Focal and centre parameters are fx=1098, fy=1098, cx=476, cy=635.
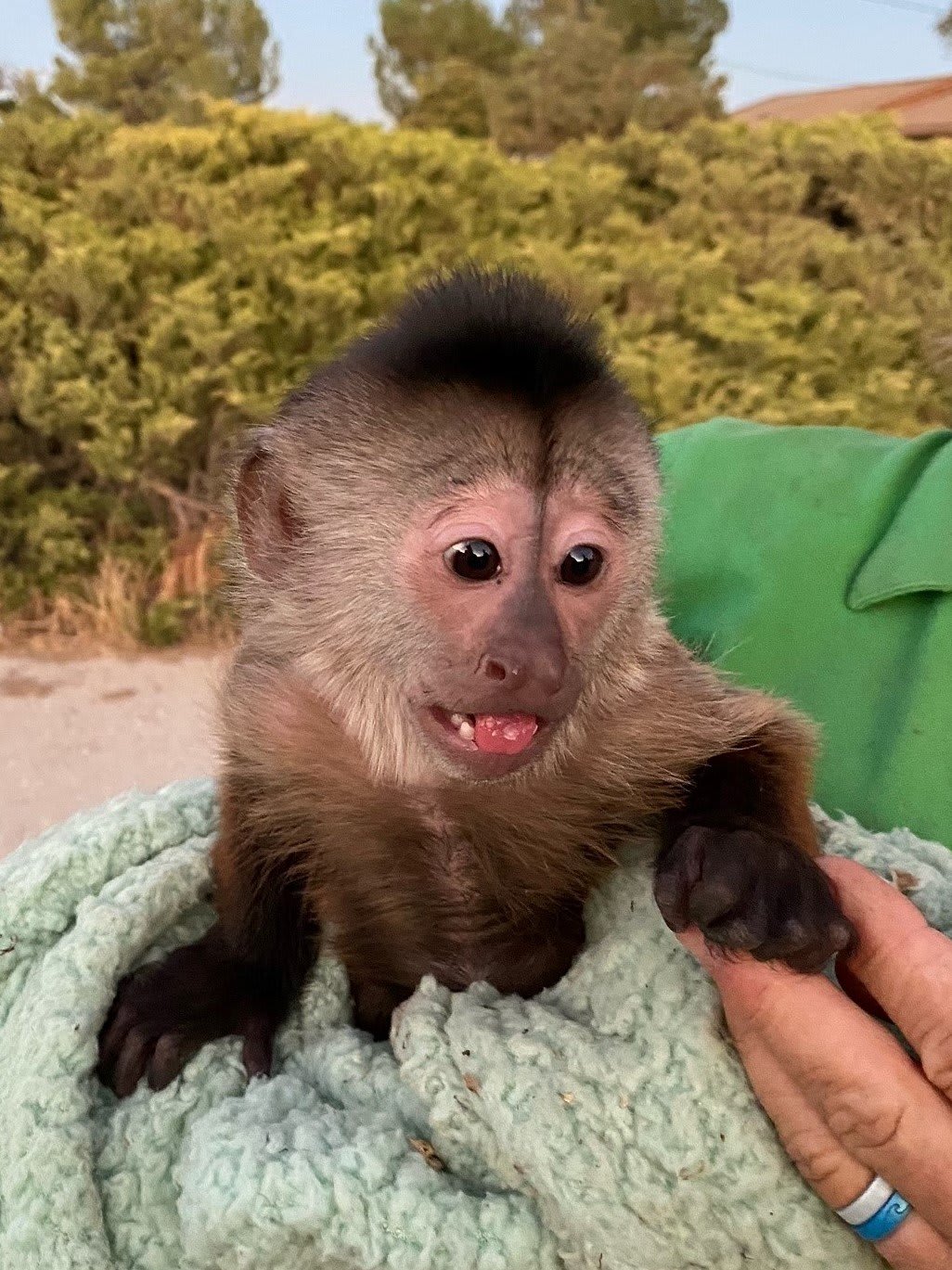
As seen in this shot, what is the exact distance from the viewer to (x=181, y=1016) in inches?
62.3

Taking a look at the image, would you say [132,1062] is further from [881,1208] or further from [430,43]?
[430,43]

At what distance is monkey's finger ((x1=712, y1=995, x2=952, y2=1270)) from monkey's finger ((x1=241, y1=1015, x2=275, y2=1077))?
0.69 metres

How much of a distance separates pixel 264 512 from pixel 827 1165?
1141mm

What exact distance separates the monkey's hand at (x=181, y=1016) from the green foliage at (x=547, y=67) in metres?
7.63

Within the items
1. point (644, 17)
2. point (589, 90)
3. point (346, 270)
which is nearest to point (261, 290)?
point (346, 270)

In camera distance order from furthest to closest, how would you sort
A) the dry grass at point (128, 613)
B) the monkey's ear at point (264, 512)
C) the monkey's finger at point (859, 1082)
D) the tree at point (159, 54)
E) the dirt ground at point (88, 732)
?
the tree at point (159, 54), the dry grass at point (128, 613), the dirt ground at point (88, 732), the monkey's ear at point (264, 512), the monkey's finger at point (859, 1082)

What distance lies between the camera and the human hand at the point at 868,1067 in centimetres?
112

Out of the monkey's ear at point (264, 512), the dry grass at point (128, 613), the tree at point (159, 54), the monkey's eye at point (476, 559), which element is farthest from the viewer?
the tree at point (159, 54)

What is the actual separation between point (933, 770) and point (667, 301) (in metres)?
5.33

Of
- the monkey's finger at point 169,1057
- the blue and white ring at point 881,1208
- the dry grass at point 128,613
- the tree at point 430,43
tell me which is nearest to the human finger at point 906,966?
the blue and white ring at point 881,1208

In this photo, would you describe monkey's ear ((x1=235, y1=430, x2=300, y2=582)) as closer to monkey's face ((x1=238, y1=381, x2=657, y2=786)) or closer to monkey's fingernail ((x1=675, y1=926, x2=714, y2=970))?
monkey's face ((x1=238, y1=381, x2=657, y2=786))

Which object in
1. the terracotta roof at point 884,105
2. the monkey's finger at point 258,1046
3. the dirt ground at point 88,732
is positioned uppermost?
the terracotta roof at point 884,105

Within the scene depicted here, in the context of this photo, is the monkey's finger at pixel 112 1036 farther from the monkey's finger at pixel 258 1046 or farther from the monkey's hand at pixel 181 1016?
the monkey's finger at pixel 258 1046

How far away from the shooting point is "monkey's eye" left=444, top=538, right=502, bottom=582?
1.37m
